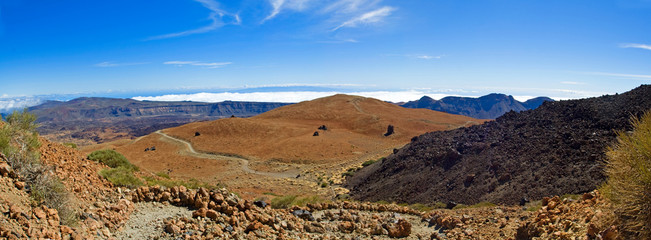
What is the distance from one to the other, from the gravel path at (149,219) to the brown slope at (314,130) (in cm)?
3002

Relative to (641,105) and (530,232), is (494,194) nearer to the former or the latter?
(530,232)

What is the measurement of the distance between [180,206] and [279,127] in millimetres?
49990

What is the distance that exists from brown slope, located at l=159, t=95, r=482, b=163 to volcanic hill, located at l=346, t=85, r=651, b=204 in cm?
1779

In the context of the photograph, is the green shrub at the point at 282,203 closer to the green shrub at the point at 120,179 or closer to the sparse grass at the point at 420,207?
the green shrub at the point at 120,179

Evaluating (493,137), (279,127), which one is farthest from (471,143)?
(279,127)

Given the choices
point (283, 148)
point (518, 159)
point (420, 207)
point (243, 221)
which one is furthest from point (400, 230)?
point (283, 148)

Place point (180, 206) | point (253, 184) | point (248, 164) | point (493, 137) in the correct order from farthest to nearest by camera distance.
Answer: point (248, 164)
point (253, 184)
point (493, 137)
point (180, 206)

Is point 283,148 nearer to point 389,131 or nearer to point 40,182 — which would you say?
point 389,131

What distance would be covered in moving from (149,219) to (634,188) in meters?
8.67

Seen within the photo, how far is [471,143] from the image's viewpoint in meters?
20.7

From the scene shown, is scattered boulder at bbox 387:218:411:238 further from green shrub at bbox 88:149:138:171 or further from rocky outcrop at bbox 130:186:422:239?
green shrub at bbox 88:149:138:171

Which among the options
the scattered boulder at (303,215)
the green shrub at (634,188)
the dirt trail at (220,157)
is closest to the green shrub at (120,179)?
the scattered boulder at (303,215)

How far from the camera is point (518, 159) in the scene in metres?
15.9

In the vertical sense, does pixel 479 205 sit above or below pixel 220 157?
above
